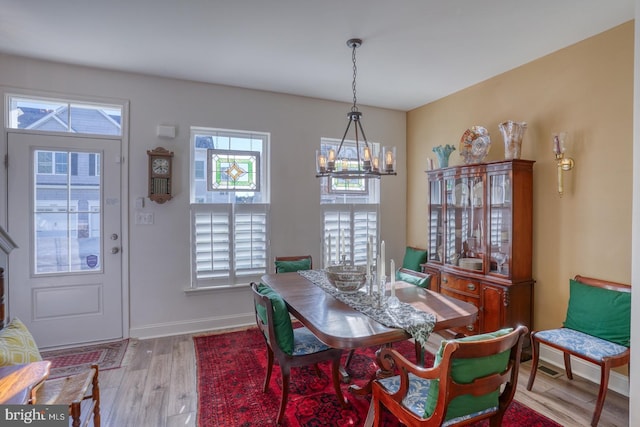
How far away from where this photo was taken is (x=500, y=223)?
313 centimetres

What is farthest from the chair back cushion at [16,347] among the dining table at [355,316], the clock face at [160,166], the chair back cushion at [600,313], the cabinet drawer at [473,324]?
the chair back cushion at [600,313]

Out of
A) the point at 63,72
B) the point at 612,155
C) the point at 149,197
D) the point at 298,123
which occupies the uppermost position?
the point at 63,72

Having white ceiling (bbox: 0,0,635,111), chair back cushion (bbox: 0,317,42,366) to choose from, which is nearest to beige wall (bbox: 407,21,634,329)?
white ceiling (bbox: 0,0,635,111)

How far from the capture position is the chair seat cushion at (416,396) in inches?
59.8

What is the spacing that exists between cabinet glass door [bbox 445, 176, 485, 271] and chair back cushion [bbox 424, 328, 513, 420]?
6.30 ft

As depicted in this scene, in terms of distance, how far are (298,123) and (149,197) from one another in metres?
1.90

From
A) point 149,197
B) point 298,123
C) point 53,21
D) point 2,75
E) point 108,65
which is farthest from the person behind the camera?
point 298,123

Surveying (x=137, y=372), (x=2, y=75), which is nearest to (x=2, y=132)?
(x=2, y=75)

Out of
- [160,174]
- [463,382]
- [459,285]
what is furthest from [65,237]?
[459,285]

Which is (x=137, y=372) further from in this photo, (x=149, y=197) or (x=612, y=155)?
(x=612, y=155)

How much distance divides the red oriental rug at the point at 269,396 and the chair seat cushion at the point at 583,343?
0.51 meters

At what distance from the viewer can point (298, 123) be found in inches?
162

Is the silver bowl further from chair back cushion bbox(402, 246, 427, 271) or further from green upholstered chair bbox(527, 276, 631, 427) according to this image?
chair back cushion bbox(402, 246, 427, 271)

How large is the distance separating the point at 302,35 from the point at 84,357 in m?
3.46
